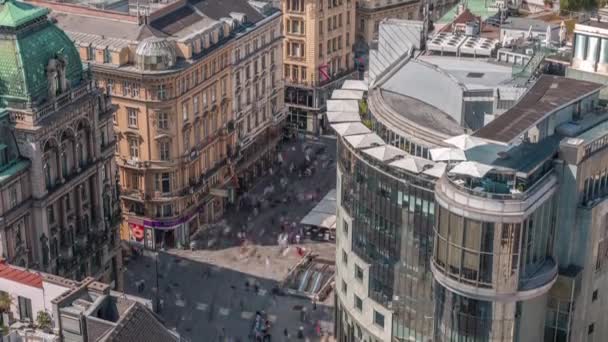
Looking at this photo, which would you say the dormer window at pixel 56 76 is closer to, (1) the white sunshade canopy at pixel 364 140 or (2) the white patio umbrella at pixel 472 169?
(1) the white sunshade canopy at pixel 364 140

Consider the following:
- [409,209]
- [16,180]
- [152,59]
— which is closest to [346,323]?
[409,209]

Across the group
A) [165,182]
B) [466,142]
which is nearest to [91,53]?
[165,182]

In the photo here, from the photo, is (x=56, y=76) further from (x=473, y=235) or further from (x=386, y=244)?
(x=473, y=235)

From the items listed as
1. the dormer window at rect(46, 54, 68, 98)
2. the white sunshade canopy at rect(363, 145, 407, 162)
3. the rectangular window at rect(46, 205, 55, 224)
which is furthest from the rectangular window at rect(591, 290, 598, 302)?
the dormer window at rect(46, 54, 68, 98)

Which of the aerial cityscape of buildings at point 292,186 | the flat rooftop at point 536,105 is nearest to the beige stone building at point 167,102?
the aerial cityscape of buildings at point 292,186

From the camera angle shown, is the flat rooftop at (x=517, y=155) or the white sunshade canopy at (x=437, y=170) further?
the white sunshade canopy at (x=437, y=170)

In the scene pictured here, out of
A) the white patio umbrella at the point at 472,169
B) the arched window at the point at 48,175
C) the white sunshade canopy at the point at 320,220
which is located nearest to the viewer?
the white patio umbrella at the point at 472,169

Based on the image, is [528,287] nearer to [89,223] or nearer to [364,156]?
[364,156]
